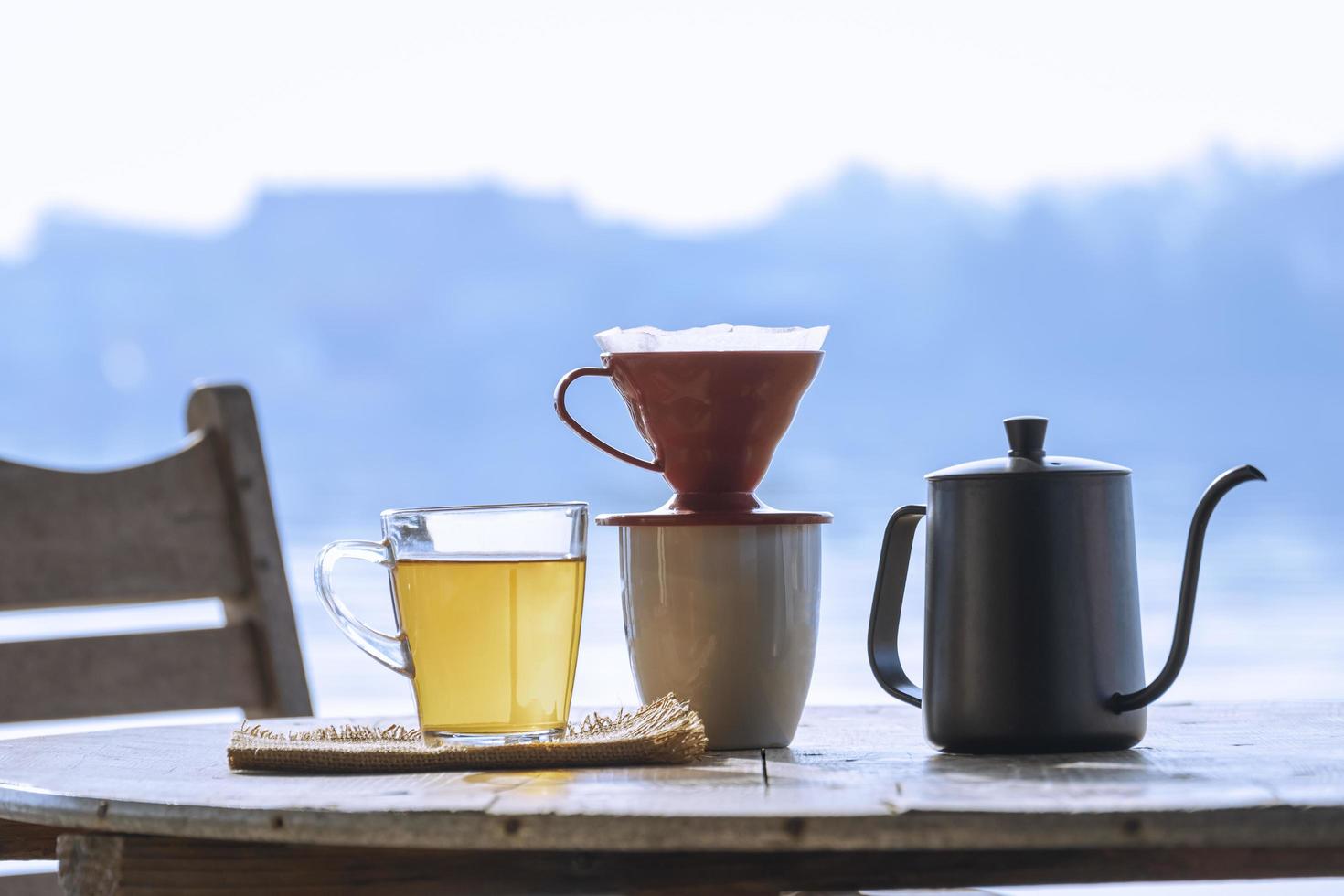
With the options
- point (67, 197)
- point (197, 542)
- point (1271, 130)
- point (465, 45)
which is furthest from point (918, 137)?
point (197, 542)

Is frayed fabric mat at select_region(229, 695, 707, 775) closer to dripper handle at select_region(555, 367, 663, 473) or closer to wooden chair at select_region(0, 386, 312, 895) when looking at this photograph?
dripper handle at select_region(555, 367, 663, 473)

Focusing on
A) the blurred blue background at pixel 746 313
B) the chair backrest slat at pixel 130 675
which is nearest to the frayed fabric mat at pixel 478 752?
the chair backrest slat at pixel 130 675

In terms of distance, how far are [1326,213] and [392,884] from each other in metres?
13.4

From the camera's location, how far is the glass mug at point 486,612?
29.8 inches

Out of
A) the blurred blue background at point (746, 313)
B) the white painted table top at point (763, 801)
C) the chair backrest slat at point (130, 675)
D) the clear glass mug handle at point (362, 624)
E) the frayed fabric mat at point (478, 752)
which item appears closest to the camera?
the white painted table top at point (763, 801)

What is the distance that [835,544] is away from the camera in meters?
7.69

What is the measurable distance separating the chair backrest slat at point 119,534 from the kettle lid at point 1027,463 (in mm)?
829

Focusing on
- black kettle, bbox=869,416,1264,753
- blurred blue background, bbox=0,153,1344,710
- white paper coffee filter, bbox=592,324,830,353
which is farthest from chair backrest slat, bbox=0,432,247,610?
blurred blue background, bbox=0,153,1344,710

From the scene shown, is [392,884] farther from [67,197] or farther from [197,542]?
[67,197]

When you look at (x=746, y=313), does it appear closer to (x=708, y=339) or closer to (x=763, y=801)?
(x=708, y=339)

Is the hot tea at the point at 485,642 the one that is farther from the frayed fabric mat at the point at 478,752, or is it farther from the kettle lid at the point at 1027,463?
the kettle lid at the point at 1027,463

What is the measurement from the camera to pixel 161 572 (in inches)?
52.4

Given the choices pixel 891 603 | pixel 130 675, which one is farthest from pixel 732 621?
pixel 130 675

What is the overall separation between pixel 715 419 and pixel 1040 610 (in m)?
0.21
